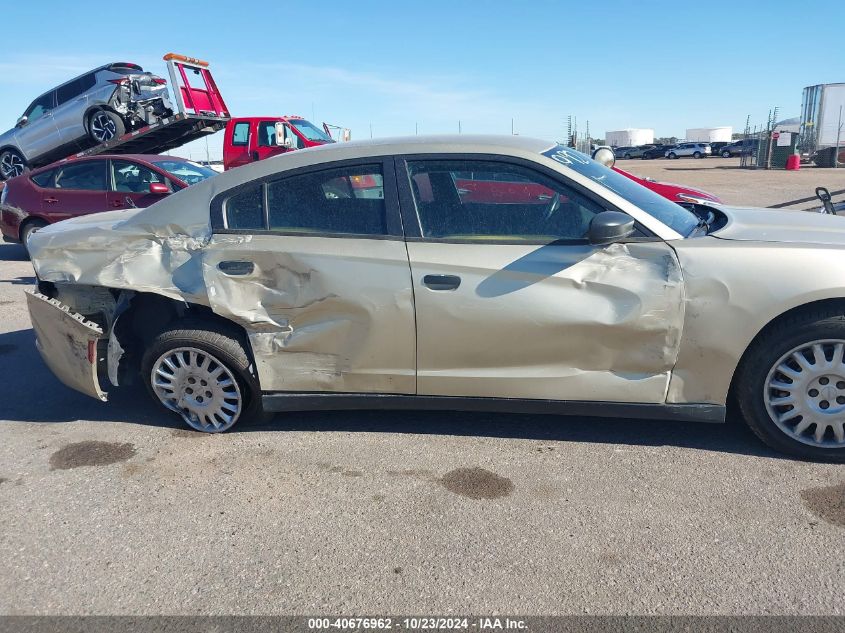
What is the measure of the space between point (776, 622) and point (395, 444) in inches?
80.2

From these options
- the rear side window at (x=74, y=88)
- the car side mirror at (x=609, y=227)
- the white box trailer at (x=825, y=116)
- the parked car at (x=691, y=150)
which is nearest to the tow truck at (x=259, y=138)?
the rear side window at (x=74, y=88)

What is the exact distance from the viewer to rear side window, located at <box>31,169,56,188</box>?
965 centimetres

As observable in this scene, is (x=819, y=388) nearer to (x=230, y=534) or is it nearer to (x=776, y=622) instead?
(x=776, y=622)

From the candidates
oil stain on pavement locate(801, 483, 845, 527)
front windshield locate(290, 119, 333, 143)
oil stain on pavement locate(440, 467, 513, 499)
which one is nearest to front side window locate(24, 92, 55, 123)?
front windshield locate(290, 119, 333, 143)

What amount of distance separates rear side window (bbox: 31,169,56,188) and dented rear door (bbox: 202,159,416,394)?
7348 mm

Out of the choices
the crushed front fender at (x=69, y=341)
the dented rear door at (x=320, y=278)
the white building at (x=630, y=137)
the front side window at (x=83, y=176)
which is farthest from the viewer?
the white building at (x=630, y=137)

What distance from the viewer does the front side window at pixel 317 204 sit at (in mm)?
3611

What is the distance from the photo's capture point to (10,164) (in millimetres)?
15102

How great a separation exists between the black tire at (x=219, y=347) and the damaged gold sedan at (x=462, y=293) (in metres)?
0.01

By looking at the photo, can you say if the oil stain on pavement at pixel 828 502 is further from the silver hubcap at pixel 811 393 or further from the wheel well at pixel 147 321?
the wheel well at pixel 147 321

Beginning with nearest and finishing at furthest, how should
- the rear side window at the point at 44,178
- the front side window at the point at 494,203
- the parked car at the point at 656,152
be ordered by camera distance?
the front side window at the point at 494,203 → the rear side window at the point at 44,178 → the parked car at the point at 656,152

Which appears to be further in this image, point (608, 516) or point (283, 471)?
point (283, 471)

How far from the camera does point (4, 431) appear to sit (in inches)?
162

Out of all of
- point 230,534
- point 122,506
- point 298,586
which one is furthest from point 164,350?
point 298,586
